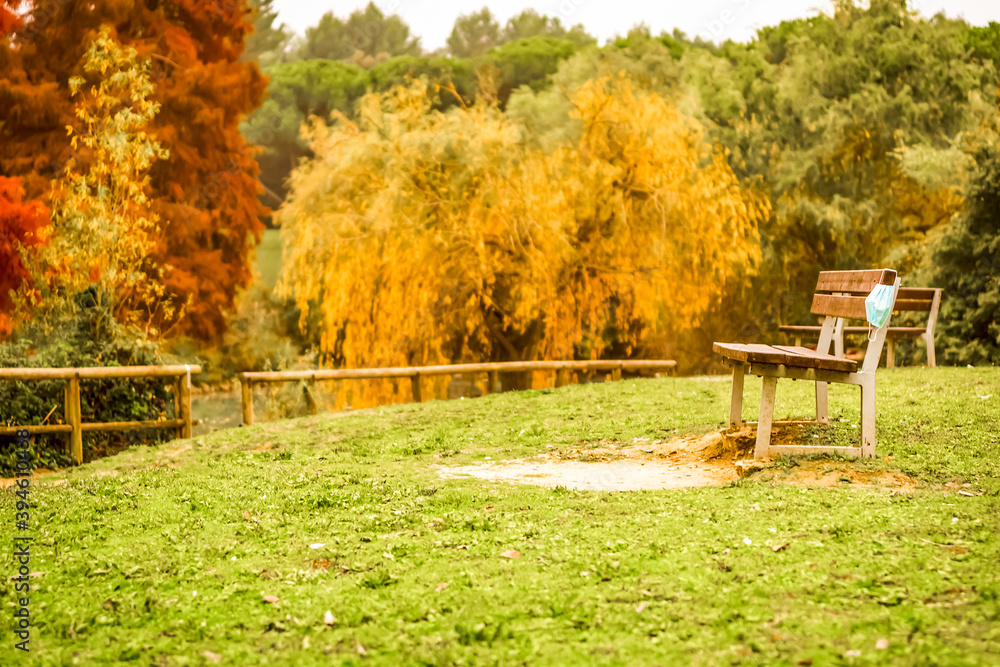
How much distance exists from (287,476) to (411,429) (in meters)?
2.17

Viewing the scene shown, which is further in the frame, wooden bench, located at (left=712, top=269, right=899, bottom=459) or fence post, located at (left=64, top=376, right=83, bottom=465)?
fence post, located at (left=64, top=376, right=83, bottom=465)

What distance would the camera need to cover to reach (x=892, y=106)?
1962cm

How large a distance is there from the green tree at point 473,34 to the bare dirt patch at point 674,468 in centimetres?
4106

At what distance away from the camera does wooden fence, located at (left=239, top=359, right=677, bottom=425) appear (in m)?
9.77

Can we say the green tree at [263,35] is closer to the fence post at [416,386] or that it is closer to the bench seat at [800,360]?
the fence post at [416,386]

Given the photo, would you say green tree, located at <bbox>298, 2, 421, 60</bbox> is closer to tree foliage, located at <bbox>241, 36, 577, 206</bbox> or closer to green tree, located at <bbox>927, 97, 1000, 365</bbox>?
tree foliage, located at <bbox>241, 36, 577, 206</bbox>

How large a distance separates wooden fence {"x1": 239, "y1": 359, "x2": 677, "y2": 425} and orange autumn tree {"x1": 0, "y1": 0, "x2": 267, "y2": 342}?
5857mm

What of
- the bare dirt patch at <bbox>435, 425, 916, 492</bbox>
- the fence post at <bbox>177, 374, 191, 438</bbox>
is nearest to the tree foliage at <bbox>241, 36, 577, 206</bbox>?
the fence post at <bbox>177, 374, 191, 438</bbox>

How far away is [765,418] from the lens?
5.49m

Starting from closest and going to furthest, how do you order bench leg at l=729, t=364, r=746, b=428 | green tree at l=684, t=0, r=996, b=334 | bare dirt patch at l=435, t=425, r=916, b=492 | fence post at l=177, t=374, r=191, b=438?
bare dirt patch at l=435, t=425, r=916, b=492 < bench leg at l=729, t=364, r=746, b=428 < fence post at l=177, t=374, r=191, b=438 < green tree at l=684, t=0, r=996, b=334

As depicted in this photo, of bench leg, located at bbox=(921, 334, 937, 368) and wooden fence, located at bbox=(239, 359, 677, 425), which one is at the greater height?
bench leg, located at bbox=(921, 334, 937, 368)

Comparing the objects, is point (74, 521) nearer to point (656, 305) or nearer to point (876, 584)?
point (876, 584)

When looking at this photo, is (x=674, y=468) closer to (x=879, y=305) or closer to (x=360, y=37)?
(x=879, y=305)

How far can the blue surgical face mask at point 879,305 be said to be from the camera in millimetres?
5289
